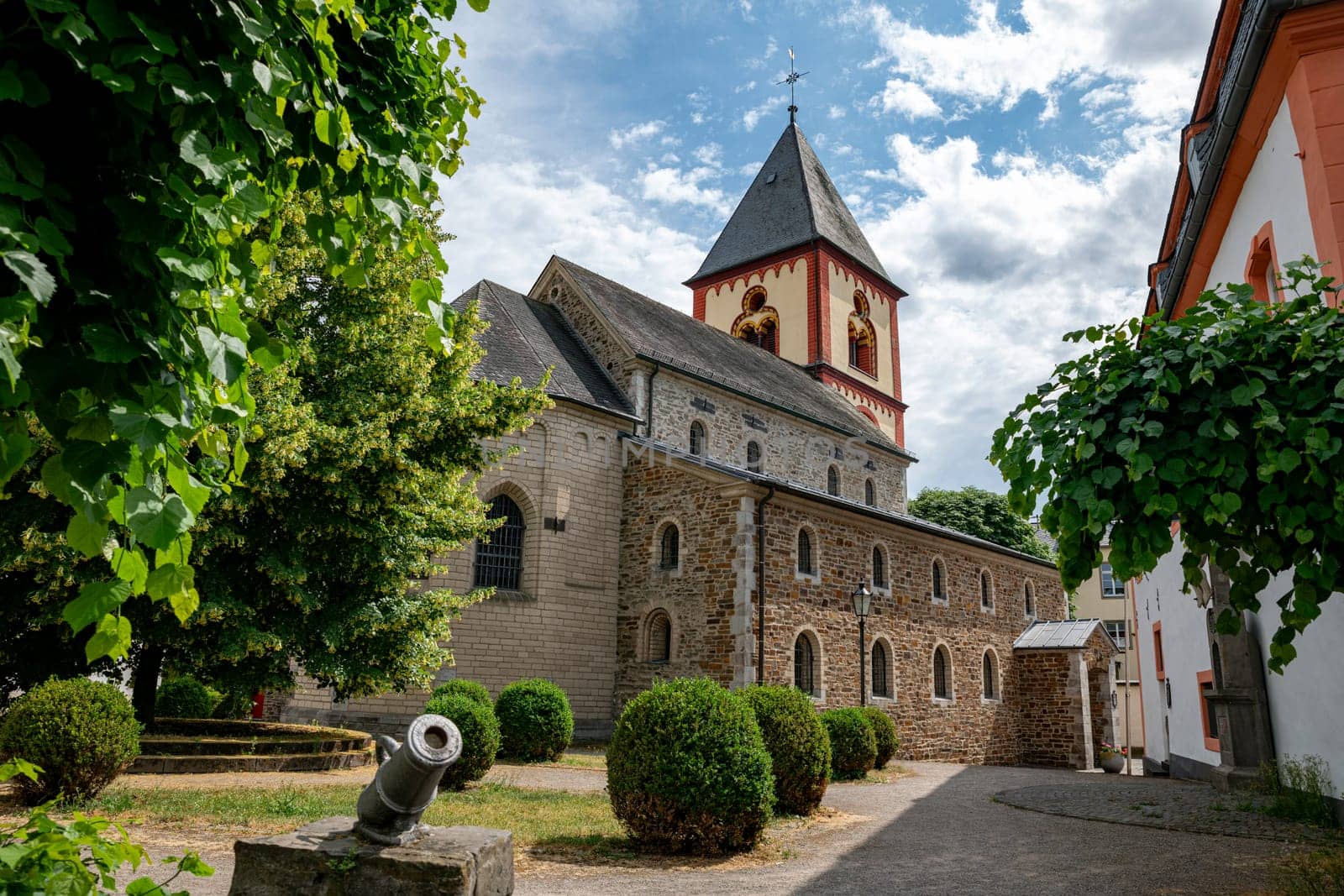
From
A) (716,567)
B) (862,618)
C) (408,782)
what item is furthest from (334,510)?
(862,618)

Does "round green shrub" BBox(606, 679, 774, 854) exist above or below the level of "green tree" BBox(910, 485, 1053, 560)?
below

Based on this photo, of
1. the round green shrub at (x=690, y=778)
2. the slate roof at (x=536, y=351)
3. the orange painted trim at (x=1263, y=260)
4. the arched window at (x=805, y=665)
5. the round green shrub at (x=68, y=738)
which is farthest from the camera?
the slate roof at (x=536, y=351)

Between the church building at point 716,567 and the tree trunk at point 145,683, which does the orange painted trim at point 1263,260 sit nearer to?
the church building at point 716,567

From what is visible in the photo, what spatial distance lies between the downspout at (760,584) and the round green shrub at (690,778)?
947 cm

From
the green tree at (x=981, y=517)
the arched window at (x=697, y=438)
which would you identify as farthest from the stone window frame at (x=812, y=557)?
the green tree at (x=981, y=517)

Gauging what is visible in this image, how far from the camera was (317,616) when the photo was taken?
38.4 feet

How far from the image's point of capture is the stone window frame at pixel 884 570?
69.8 ft

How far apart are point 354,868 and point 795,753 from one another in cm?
636

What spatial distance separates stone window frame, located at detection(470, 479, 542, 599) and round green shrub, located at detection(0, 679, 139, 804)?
1012cm

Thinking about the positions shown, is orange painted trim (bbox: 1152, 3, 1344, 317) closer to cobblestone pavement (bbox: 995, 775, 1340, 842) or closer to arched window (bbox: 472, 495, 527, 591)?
cobblestone pavement (bbox: 995, 775, 1340, 842)

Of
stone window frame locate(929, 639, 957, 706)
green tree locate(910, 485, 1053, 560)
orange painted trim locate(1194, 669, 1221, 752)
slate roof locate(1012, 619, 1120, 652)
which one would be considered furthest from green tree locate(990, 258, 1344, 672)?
green tree locate(910, 485, 1053, 560)

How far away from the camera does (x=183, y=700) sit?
17891 mm

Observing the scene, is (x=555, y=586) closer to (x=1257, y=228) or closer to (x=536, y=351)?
(x=536, y=351)

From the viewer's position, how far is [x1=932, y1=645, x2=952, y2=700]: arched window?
22.6 metres
